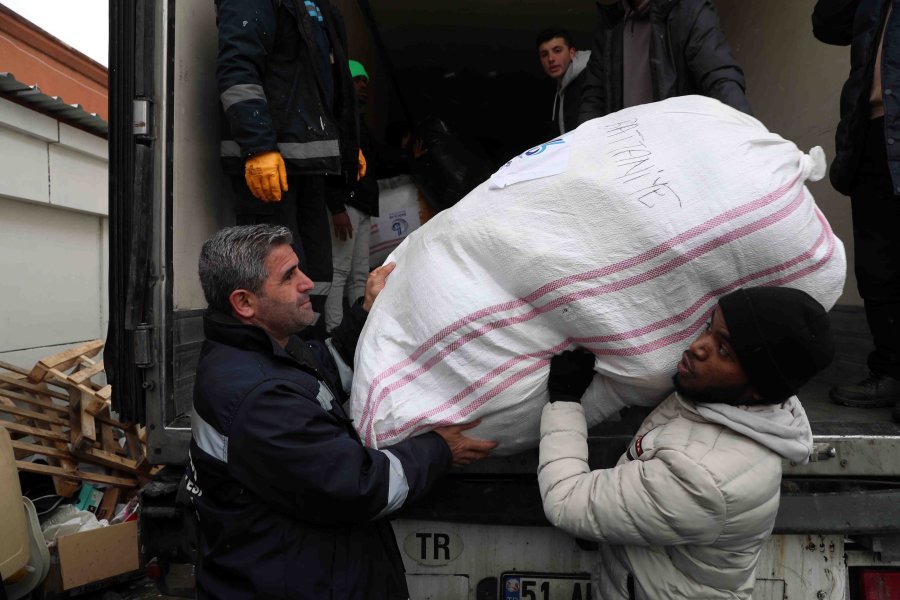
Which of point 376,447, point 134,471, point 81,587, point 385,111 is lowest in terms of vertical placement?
point 81,587

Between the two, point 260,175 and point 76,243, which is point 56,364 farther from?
point 260,175

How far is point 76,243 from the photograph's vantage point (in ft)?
17.3

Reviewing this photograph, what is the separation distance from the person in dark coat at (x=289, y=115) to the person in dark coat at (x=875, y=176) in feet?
5.32

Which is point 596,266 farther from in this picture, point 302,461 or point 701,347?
point 302,461

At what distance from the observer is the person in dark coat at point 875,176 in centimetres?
188

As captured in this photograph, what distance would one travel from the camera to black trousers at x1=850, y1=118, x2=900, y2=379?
6.41 feet

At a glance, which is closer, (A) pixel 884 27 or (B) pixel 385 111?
(A) pixel 884 27

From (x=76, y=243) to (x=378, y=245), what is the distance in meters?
2.91

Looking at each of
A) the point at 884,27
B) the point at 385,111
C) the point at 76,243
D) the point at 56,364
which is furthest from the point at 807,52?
the point at 76,243

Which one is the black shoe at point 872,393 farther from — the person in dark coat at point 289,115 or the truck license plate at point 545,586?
the person in dark coat at point 289,115

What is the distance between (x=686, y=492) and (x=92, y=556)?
8.91ft

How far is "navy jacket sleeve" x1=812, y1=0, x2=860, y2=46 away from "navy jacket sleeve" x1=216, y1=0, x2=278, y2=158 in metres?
1.80

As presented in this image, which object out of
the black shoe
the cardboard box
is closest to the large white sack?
the black shoe

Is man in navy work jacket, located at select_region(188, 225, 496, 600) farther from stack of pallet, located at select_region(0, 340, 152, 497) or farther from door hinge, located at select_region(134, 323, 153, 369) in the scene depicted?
stack of pallet, located at select_region(0, 340, 152, 497)
